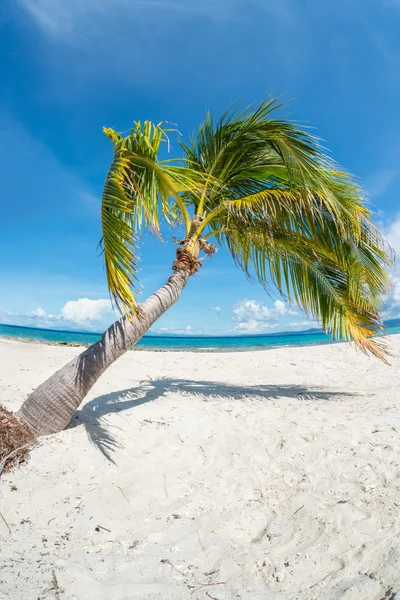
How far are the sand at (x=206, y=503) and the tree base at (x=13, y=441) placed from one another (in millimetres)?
A: 131

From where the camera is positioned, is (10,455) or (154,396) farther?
(154,396)

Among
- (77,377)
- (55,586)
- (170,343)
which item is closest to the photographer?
(55,586)

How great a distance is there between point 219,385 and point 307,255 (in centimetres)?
318

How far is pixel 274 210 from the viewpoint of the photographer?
17.9 feet

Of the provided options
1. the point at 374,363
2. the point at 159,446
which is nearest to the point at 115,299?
the point at 159,446

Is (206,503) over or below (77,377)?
below

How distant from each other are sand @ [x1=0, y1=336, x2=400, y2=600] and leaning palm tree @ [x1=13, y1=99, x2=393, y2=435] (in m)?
0.98

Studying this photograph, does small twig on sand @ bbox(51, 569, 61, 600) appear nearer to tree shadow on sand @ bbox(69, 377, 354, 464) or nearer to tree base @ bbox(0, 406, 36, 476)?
tree base @ bbox(0, 406, 36, 476)

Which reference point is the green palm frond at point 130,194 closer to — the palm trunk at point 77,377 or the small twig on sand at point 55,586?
the palm trunk at point 77,377

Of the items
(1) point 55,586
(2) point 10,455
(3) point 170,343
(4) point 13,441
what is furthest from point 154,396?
(3) point 170,343

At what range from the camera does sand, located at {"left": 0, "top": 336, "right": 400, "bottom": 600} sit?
2340 mm

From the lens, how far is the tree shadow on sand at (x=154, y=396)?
450 centimetres

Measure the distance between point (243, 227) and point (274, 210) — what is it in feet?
2.11

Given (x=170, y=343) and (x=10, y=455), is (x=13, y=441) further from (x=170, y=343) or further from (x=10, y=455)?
(x=170, y=343)
